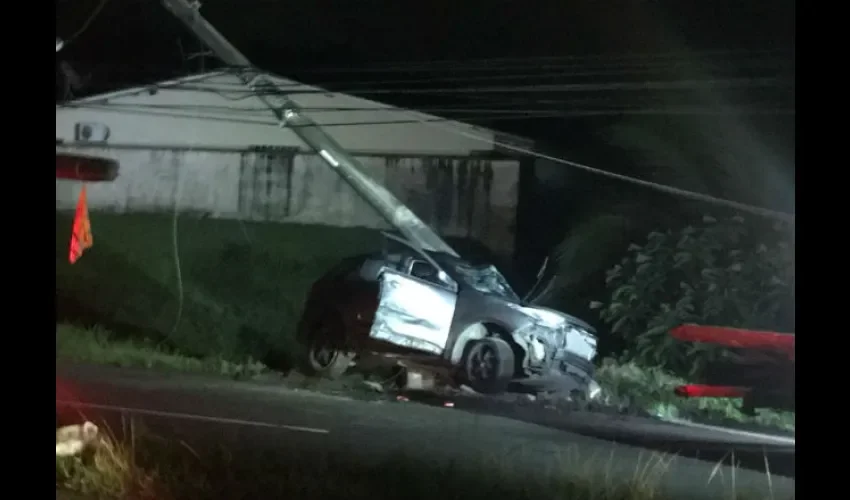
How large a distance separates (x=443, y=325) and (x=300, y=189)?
12.5 inches

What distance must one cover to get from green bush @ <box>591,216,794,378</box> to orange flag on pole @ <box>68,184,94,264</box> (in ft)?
2.80

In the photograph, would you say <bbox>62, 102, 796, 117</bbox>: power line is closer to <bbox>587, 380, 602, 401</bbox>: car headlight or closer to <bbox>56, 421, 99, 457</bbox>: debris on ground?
<bbox>587, 380, 602, 401</bbox>: car headlight

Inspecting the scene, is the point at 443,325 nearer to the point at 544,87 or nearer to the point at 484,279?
the point at 484,279

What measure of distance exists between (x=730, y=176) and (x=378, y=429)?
0.66m

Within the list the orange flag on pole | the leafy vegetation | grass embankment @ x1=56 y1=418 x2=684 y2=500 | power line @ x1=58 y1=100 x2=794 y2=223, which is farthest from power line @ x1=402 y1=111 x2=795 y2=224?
the orange flag on pole

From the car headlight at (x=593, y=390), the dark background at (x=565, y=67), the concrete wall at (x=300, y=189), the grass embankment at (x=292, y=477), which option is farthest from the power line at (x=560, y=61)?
the grass embankment at (x=292, y=477)

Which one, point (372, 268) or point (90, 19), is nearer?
point (372, 268)

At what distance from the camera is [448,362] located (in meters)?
1.20

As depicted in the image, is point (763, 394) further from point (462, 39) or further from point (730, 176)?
point (462, 39)

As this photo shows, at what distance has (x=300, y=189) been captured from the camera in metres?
1.25

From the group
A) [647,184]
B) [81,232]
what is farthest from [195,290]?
[647,184]

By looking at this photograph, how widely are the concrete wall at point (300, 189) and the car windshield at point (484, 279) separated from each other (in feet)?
0.13

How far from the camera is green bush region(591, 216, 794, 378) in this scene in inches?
44.3

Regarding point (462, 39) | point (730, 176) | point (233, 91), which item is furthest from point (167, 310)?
point (730, 176)
